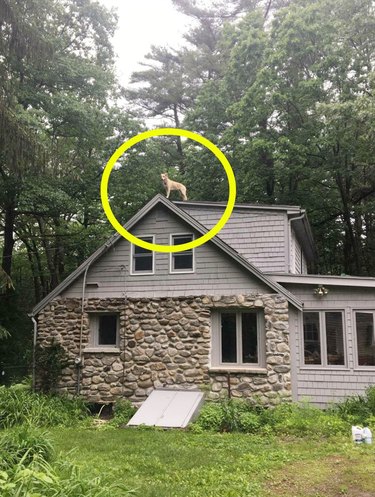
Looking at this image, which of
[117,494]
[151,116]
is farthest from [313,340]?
[151,116]

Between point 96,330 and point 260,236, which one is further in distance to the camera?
point 260,236

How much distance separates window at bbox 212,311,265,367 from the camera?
10277 mm

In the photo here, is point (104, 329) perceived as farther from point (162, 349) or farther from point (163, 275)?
point (163, 275)

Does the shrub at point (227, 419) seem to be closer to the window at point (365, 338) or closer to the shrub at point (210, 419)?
the shrub at point (210, 419)

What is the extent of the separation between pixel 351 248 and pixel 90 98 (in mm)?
13973

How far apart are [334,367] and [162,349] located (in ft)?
13.4

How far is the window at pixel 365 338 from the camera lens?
9719mm

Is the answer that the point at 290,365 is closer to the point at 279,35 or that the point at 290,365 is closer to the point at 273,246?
the point at 273,246

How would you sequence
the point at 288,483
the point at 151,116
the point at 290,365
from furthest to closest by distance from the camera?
the point at 151,116 < the point at 290,365 < the point at 288,483

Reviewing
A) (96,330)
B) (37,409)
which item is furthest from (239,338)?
(37,409)

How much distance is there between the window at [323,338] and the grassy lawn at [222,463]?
267 centimetres

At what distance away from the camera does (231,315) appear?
420 inches

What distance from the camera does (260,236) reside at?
1201cm

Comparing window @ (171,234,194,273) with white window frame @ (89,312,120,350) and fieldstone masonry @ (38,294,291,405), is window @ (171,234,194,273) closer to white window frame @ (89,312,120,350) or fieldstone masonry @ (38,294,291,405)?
fieldstone masonry @ (38,294,291,405)
